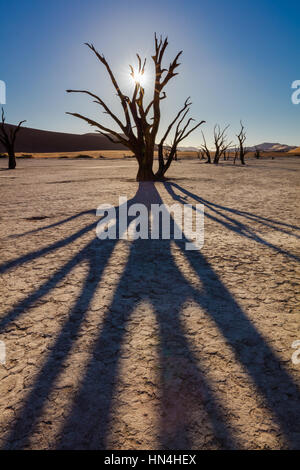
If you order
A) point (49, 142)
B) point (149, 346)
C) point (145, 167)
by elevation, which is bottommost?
point (149, 346)

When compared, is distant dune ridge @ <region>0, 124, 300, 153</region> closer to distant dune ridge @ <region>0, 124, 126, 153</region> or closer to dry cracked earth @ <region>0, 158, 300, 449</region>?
distant dune ridge @ <region>0, 124, 126, 153</region>

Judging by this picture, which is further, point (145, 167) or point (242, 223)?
point (145, 167)

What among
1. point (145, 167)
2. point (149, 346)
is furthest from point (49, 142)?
point (149, 346)

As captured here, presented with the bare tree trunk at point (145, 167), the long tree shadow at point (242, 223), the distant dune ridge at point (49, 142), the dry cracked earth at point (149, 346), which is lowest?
the dry cracked earth at point (149, 346)

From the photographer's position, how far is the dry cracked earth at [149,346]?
2.79ft

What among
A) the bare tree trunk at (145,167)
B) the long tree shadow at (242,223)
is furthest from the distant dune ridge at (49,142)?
the long tree shadow at (242,223)

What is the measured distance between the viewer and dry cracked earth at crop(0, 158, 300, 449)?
33.5 inches

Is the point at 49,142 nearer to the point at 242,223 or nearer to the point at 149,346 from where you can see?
the point at 242,223

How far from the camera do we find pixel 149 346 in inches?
47.0

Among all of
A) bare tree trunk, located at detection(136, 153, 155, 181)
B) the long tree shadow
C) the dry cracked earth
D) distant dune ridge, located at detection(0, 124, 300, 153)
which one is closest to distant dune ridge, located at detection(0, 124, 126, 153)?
distant dune ridge, located at detection(0, 124, 300, 153)

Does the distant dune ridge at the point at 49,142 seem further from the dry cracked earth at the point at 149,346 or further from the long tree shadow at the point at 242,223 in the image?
the dry cracked earth at the point at 149,346
